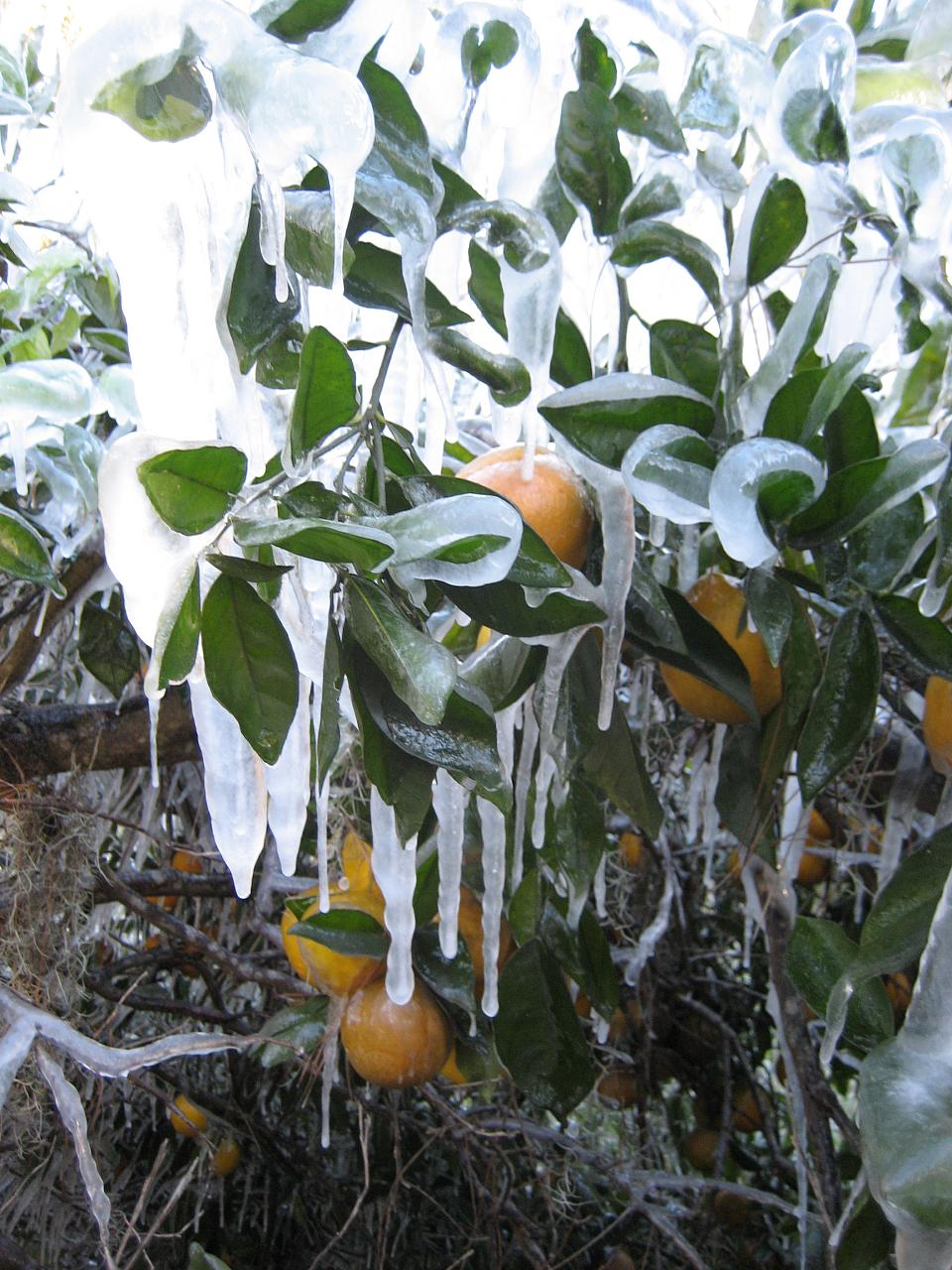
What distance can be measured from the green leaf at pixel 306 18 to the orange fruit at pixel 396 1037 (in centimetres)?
61

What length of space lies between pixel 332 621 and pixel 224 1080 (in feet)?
3.78

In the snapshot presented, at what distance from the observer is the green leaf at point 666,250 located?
58cm

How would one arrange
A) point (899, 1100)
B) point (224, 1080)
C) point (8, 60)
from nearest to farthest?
1. point (899, 1100)
2. point (8, 60)
3. point (224, 1080)

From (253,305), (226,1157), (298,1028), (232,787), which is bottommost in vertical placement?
(226,1157)

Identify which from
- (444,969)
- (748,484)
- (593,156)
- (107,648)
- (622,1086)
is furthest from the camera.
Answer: (622,1086)

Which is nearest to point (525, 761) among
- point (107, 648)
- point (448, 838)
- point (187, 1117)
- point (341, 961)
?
point (448, 838)

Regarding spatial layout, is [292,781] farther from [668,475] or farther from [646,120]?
[646,120]

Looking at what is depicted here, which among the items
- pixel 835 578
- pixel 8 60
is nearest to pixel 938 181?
pixel 835 578

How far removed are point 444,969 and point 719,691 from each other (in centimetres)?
32

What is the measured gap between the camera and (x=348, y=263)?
0.44 meters

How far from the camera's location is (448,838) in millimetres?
626

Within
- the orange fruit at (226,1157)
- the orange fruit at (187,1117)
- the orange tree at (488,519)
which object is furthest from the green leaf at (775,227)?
the orange fruit at (226,1157)

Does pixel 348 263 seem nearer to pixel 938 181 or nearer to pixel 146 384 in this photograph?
pixel 146 384

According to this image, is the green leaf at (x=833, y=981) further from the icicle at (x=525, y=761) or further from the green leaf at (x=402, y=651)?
the green leaf at (x=402, y=651)
